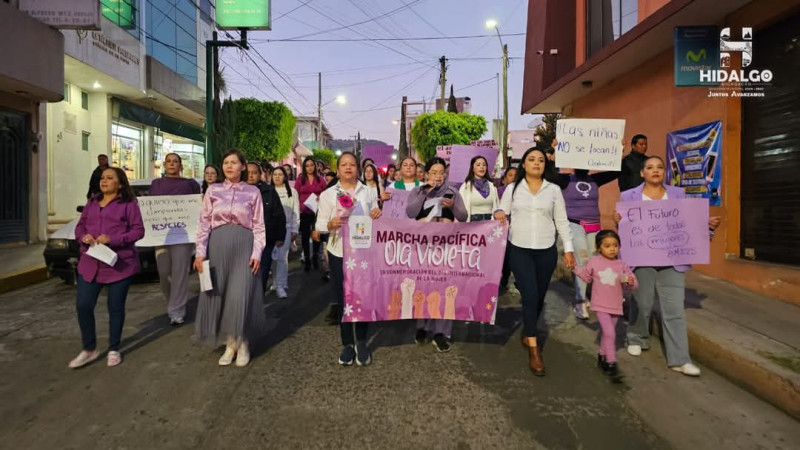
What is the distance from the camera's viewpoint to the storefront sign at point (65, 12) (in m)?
9.57

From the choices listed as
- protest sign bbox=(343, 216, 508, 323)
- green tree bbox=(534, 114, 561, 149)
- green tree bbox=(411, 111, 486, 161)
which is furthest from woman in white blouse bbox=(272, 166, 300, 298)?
green tree bbox=(534, 114, 561, 149)

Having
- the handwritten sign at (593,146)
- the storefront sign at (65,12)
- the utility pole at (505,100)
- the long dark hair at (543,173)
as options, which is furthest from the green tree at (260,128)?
the long dark hair at (543,173)

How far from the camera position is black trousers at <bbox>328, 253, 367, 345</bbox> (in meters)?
4.06

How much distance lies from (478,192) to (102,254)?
4.03m

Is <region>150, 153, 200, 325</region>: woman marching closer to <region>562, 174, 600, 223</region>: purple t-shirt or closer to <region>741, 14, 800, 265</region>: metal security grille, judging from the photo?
<region>562, 174, 600, 223</region>: purple t-shirt

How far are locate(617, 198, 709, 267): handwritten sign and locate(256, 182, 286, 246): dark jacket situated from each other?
12.6ft

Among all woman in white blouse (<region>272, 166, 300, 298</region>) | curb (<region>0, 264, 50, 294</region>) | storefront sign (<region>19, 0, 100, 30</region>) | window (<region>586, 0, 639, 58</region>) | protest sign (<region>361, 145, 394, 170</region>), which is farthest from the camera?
protest sign (<region>361, 145, 394, 170</region>)

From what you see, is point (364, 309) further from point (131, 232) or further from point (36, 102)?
point (36, 102)

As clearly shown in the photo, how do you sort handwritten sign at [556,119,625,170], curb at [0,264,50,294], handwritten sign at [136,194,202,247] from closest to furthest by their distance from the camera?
handwritten sign at [556,119,625,170] → handwritten sign at [136,194,202,247] → curb at [0,264,50,294]

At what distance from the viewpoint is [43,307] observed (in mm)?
6066

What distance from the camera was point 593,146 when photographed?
5.15 metres

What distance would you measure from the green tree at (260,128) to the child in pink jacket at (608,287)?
72.5 feet

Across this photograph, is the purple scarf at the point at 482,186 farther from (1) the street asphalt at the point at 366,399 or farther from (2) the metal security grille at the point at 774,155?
(2) the metal security grille at the point at 774,155

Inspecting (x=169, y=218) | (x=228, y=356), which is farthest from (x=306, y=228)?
(x=228, y=356)
